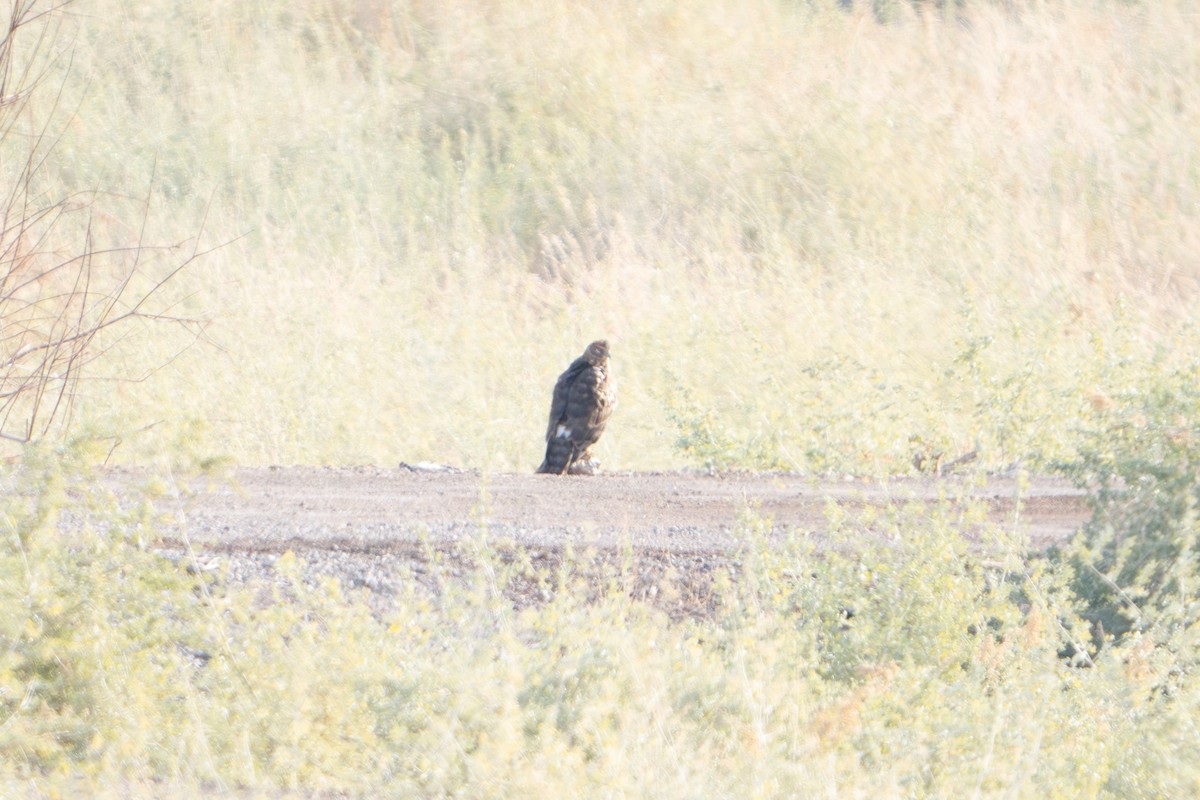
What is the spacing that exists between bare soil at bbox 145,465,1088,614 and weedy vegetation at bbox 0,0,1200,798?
235 mm

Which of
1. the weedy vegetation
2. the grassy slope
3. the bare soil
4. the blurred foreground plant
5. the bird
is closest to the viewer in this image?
the weedy vegetation

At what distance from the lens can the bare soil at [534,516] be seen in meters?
5.72

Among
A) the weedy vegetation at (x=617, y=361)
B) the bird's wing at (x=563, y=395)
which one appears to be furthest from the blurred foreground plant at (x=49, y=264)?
the bird's wing at (x=563, y=395)

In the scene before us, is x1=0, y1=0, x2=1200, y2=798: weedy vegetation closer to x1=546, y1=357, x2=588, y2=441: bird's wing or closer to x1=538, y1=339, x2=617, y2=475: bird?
x1=538, y1=339, x2=617, y2=475: bird

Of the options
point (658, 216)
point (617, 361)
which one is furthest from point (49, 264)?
point (658, 216)

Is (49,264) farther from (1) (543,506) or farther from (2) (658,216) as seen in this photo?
(2) (658,216)

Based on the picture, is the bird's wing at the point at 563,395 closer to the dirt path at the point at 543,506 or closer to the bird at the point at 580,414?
the bird at the point at 580,414

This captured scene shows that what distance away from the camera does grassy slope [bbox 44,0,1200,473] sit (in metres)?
9.78

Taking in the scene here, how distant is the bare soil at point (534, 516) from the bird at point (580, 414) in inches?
16.5

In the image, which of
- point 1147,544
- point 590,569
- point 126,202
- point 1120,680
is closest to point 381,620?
point 590,569

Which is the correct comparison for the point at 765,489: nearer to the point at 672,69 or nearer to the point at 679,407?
the point at 679,407

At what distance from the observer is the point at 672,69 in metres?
18.0

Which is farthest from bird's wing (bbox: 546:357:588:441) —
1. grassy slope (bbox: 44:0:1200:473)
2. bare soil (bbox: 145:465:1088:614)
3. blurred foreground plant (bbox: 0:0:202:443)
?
blurred foreground plant (bbox: 0:0:202:443)

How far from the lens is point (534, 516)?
677cm
